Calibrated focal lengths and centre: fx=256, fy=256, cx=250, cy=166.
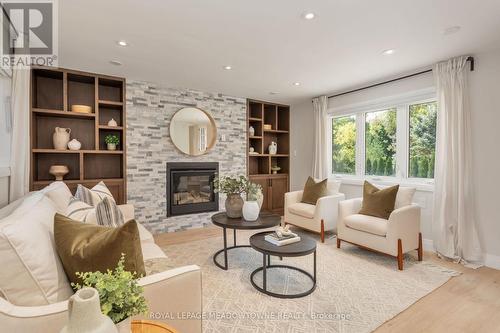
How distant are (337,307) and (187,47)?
9.13ft

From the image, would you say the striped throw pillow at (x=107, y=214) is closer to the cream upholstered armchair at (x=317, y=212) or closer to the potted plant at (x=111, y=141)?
the potted plant at (x=111, y=141)

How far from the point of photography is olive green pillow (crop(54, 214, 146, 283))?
42.3 inches

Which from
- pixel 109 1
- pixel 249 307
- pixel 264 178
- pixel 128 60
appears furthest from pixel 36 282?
pixel 264 178

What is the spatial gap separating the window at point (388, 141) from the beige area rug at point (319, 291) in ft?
4.37

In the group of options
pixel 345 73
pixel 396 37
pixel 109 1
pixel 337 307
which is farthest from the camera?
pixel 345 73

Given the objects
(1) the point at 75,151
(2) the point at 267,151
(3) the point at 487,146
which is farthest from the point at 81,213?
(2) the point at 267,151

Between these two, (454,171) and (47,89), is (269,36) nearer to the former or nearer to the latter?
(454,171)

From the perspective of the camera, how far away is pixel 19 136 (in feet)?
7.90

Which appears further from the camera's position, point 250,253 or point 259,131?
point 259,131

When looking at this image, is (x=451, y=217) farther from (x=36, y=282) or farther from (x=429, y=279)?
(x=36, y=282)

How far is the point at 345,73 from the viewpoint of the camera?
346 centimetres

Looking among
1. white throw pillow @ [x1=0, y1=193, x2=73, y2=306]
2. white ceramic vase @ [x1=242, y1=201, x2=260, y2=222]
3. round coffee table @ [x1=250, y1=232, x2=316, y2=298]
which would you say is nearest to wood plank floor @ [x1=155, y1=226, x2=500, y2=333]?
round coffee table @ [x1=250, y1=232, x2=316, y2=298]

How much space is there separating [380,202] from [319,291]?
1435mm
